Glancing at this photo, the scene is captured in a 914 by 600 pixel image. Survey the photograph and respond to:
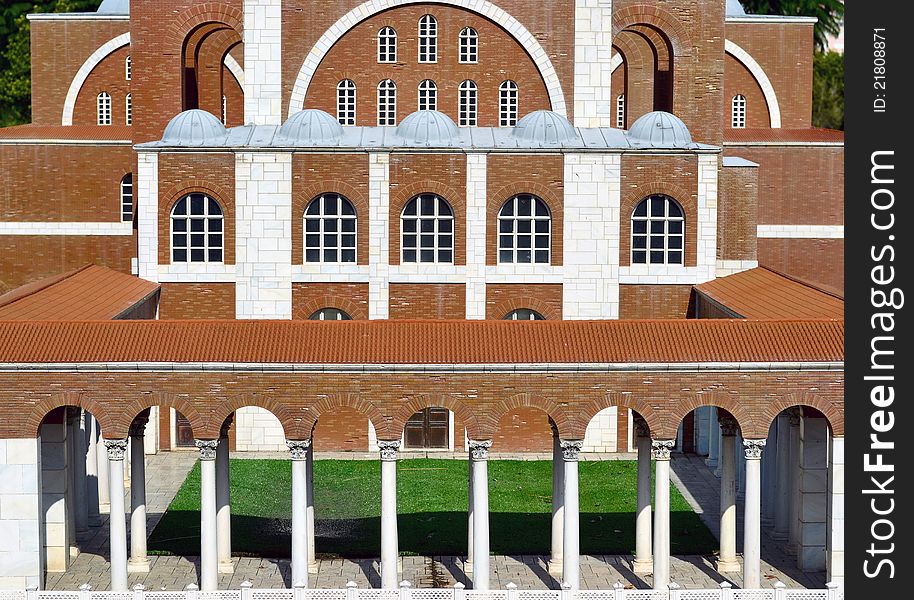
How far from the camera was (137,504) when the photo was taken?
36.5 metres

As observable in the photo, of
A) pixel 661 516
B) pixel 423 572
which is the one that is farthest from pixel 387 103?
pixel 661 516

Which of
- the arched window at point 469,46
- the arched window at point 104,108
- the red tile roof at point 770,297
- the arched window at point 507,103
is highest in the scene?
the arched window at point 469,46

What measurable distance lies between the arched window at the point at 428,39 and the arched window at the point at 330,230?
7803mm

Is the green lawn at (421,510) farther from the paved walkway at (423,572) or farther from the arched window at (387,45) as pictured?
the arched window at (387,45)

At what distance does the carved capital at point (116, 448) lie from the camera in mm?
34188

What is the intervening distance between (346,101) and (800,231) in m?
19.2

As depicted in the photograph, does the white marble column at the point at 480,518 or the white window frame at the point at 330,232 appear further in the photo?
the white window frame at the point at 330,232

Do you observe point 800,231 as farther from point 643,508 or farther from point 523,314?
point 643,508

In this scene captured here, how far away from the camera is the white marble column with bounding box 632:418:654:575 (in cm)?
3616

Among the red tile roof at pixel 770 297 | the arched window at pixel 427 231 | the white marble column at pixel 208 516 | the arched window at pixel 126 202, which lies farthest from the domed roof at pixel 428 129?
the white marble column at pixel 208 516

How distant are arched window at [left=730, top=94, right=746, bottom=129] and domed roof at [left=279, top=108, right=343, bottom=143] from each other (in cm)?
2263

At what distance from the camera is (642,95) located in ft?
205

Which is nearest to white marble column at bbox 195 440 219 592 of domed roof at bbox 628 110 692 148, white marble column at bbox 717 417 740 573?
white marble column at bbox 717 417 740 573

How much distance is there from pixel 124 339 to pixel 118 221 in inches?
998
